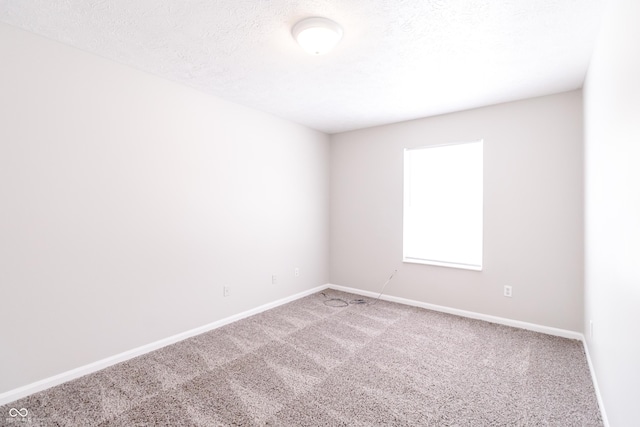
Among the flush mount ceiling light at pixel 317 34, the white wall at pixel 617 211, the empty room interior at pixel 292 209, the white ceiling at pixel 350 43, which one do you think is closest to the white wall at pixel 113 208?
the empty room interior at pixel 292 209

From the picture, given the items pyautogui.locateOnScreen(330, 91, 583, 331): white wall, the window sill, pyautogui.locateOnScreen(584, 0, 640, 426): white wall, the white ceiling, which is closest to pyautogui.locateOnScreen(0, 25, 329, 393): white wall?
the white ceiling

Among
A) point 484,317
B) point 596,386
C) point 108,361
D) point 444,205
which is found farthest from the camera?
point 444,205

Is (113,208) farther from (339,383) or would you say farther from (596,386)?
(596,386)

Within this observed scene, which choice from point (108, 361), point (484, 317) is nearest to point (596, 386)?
point (484, 317)

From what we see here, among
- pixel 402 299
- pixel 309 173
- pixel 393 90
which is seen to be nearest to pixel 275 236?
pixel 309 173

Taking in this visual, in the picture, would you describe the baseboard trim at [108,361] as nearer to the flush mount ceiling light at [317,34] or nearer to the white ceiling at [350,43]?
the white ceiling at [350,43]

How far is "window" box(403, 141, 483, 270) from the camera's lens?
3691 mm

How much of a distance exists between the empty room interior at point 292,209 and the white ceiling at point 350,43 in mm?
20

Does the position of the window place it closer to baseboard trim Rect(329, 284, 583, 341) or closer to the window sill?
the window sill

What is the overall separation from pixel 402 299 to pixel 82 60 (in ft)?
13.7

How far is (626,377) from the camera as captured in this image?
1.36 metres

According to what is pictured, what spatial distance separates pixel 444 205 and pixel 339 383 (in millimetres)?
2632

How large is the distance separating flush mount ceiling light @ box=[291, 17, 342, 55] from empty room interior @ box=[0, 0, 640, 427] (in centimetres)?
1

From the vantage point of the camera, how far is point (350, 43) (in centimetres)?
219
